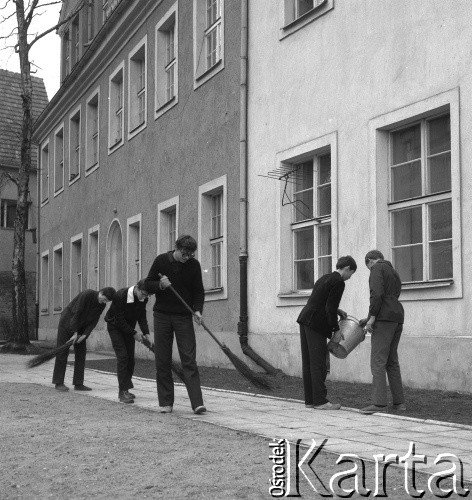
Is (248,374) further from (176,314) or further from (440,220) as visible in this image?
(440,220)

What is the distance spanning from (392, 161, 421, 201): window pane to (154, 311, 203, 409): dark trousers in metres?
3.86

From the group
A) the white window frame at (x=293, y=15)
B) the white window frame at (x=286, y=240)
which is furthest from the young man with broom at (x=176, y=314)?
the white window frame at (x=293, y=15)

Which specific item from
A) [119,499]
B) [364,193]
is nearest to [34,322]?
[364,193]

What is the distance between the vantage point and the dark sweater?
399 inches

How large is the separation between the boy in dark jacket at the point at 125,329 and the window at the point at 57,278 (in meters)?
20.2

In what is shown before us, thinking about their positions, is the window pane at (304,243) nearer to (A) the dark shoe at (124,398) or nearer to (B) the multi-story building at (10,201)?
(A) the dark shoe at (124,398)

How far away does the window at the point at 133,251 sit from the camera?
2342 centimetres

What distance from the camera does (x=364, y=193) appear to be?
13234mm


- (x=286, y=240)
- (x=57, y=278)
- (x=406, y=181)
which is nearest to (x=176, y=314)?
(x=406, y=181)

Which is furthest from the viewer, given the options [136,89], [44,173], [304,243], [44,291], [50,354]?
[44,173]

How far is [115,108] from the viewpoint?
25984mm

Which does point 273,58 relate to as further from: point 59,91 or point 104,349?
point 59,91

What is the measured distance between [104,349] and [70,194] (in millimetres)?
6538

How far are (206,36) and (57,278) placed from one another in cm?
1522
